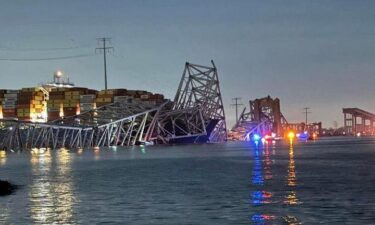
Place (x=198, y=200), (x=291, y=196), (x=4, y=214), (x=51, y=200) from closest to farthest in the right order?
(x=4, y=214) < (x=198, y=200) < (x=291, y=196) < (x=51, y=200)

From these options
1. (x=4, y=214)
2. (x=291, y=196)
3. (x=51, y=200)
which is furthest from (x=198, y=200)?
(x=4, y=214)

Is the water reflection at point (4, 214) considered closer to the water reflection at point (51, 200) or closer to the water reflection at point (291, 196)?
the water reflection at point (51, 200)

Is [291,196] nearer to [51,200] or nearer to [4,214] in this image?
[51,200]

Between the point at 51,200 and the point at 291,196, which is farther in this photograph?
the point at 51,200

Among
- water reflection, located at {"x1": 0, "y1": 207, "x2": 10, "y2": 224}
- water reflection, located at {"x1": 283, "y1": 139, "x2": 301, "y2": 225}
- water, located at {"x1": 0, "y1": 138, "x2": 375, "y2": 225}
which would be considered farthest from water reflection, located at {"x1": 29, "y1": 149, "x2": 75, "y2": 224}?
water reflection, located at {"x1": 283, "y1": 139, "x2": 301, "y2": 225}

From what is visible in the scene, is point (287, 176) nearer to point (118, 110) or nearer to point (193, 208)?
point (193, 208)

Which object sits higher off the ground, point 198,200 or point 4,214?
point 198,200

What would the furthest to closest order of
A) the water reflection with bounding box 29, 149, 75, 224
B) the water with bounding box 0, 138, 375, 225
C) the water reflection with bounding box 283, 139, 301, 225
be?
the water reflection with bounding box 29, 149, 75, 224
the water with bounding box 0, 138, 375, 225
the water reflection with bounding box 283, 139, 301, 225

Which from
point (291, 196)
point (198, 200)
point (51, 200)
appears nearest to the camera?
point (198, 200)

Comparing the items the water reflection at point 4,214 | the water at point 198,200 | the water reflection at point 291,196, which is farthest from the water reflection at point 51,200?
the water reflection at point 291,196

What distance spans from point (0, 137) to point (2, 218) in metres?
156

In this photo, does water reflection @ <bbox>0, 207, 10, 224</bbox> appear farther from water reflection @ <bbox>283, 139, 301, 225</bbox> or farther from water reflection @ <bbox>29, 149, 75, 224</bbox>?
A: water reflection @ <bbox>283, 139, 301, 225</bbox>

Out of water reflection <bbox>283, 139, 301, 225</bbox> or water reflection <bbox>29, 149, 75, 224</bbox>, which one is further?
water reflection <bbox>29, 149, 75, 224</bbox>

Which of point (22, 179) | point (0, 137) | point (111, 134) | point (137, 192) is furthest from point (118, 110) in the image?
point (137, 192)
